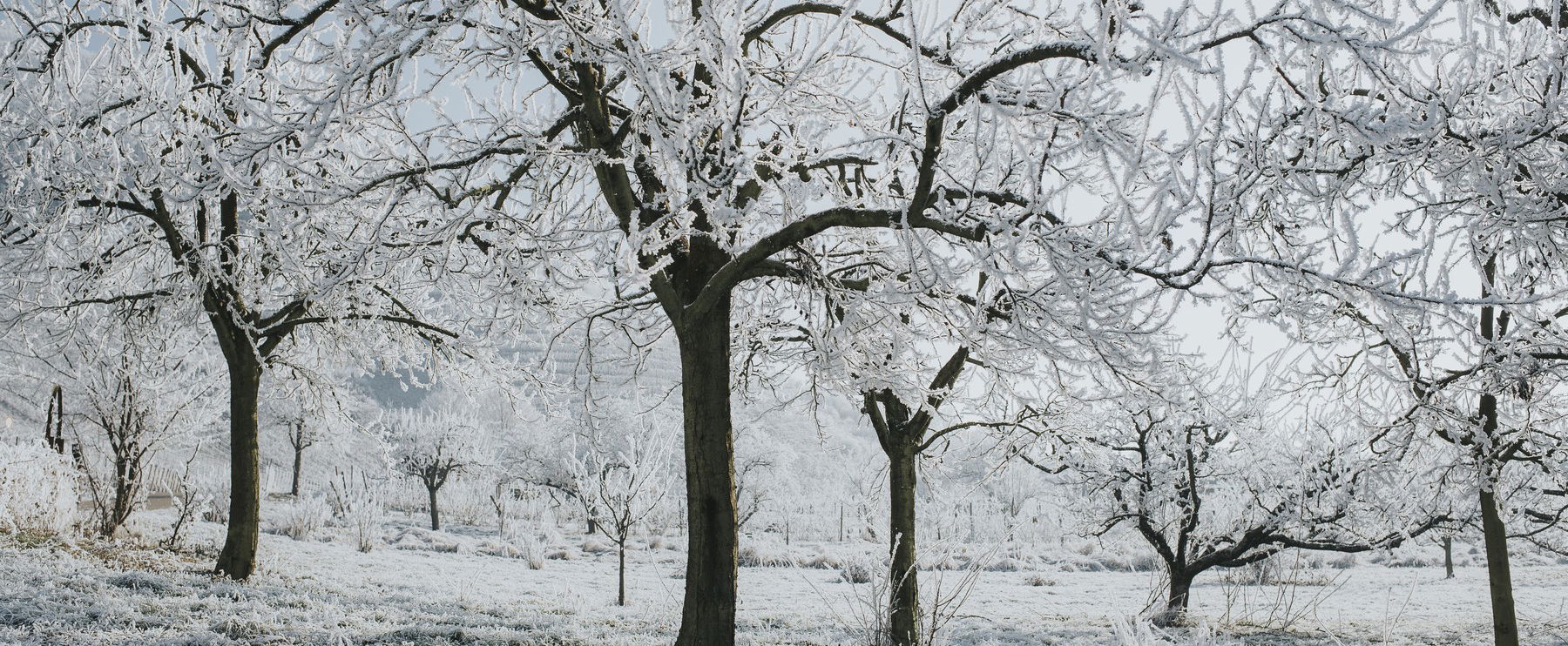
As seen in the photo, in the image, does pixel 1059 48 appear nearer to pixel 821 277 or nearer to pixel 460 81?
pixel 821 277

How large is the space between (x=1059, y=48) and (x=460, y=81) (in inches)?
162

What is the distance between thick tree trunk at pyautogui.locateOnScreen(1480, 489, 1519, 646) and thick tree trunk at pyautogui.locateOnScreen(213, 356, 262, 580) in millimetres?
10849

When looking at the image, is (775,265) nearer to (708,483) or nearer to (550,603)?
(708,483)

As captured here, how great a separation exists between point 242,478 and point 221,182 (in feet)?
14.9

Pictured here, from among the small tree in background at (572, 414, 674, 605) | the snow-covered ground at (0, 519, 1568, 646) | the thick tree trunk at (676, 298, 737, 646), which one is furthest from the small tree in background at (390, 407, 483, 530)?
the thick tree trunk at (676, 298, 737, 646)

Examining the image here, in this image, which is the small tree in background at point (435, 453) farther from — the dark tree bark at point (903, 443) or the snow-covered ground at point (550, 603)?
the dark tree bark at point (903, 443)

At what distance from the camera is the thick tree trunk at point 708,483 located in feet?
15.5

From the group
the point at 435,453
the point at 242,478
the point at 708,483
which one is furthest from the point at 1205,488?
the point at 435,453

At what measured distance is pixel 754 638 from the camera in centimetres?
769

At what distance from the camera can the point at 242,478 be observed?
7.46 m

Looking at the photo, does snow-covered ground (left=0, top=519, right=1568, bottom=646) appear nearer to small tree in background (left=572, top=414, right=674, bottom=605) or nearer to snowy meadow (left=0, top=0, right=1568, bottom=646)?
snowy meadow (left=0, top=0, right=1568, bottom=646)

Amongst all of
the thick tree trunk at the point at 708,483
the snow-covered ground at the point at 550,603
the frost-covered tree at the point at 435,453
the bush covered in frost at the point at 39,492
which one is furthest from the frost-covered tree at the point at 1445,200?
the frost-covered tree at the point at 435,453

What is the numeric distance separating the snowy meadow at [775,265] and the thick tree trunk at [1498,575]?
0.11 ft

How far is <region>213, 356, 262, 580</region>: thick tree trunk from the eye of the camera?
24.5 feet
